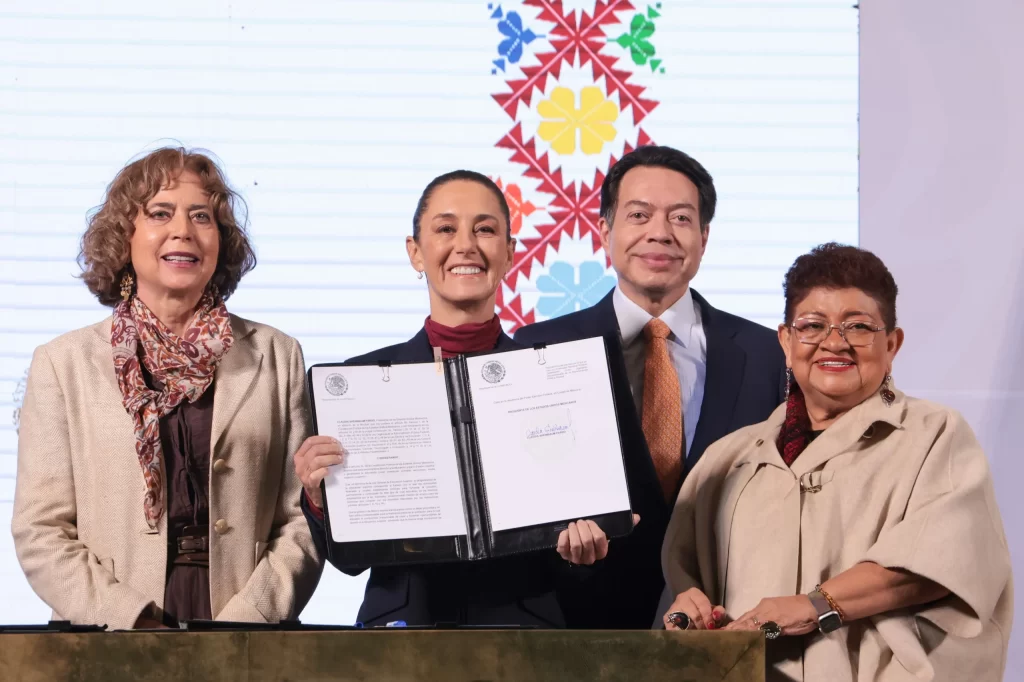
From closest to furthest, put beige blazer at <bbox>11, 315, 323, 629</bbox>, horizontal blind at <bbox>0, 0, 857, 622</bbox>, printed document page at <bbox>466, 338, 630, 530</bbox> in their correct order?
1. printed document page at <bbox>466, 338, 630, 530</bbox>
2. beige blazer at <bbox>11, 315, 323, 629</bbox>
3. horizontal blind at <bbox>0, 0, 857, 622</bbox>

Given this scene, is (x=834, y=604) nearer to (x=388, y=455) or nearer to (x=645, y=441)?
(x=645, y=441)

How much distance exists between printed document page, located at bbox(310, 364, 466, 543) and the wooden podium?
2.03 feet

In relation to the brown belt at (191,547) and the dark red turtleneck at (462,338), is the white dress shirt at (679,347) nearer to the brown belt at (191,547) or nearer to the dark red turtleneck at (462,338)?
the dark red turtleneck at (462,338)

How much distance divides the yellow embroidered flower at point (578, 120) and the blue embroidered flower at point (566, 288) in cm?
40

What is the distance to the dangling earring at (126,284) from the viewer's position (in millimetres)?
2727

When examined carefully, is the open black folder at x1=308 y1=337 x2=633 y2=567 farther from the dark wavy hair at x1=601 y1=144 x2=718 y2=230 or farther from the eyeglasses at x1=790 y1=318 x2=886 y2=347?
the dark wavy hair at x1=601 y1=144 x2=718 y2=230

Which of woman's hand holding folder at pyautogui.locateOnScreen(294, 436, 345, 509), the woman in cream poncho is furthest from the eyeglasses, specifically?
woman's hand holding folder at pyautogui.locateOnScreen(294, 436, 345, 509)

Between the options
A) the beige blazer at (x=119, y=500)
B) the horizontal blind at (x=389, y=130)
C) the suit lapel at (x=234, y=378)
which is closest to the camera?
the beige blazer at (x=119, y=500)

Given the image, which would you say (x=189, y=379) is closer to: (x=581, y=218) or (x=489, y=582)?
(x=489, y=582)

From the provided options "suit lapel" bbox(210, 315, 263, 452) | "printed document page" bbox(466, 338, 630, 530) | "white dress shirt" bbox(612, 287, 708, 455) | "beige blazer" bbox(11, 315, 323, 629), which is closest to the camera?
"printed document page" bbox(466, 338, 630, 530)

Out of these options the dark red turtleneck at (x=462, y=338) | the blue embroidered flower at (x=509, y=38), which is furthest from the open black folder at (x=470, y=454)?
the blue embroidered flower at (x=509, y=38)

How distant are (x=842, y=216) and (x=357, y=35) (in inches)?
70.3

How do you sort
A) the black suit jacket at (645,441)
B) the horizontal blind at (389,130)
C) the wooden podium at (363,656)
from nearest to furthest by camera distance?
1. the wooden podium at (363,656)
2. the black suit jacket at (645,441)
3. the horizontal blind at (389,130)

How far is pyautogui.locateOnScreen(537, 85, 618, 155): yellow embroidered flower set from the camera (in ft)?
12.9
